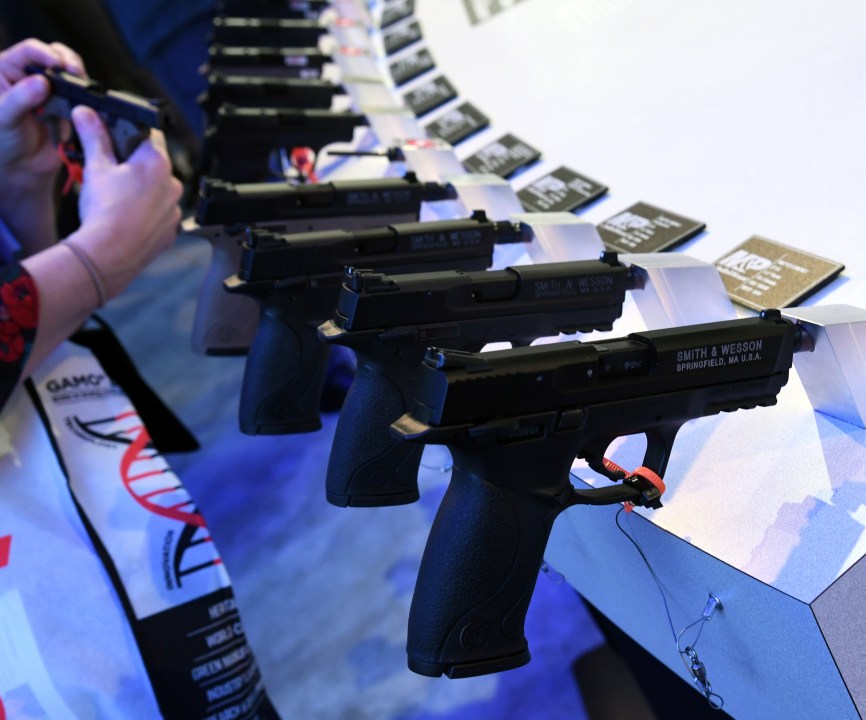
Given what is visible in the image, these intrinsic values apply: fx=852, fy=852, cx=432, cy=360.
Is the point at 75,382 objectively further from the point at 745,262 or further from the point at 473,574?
the point at 745,262

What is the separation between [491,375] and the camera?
2.35 ft

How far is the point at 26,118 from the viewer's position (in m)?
1.58

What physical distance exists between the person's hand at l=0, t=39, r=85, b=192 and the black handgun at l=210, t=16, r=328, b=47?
1.05 meters

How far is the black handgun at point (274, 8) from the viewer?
3.11 metres

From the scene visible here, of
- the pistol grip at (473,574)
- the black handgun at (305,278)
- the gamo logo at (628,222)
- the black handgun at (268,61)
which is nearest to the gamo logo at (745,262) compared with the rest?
the gamo logo at (628,222)

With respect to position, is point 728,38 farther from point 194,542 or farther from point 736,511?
point 194,542

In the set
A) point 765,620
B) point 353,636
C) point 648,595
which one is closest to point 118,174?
point 353,636

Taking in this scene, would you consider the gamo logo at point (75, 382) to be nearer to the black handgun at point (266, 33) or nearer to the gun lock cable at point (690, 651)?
the gun lock cable at point (690, 651)

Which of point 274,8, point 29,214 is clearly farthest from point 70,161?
point 274,8

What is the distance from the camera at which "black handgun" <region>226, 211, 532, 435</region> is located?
45.2 inches

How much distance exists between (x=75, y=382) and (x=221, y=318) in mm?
301

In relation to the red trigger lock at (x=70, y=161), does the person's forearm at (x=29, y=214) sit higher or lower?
lower

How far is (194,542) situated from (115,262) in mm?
484

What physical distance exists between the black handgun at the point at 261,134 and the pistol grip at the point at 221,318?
521 millimetres
